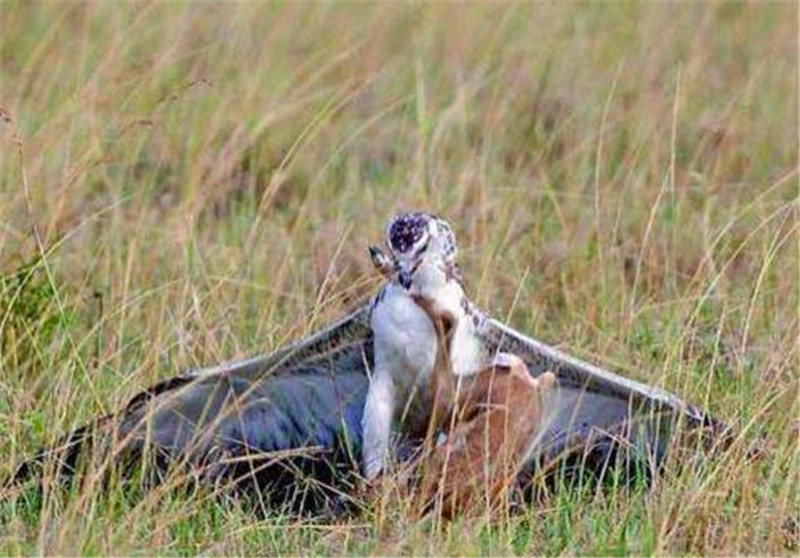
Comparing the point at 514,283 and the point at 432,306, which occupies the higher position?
the point at 432,306

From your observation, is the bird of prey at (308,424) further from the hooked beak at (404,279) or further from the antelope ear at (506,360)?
the hooked beak at (404,279)

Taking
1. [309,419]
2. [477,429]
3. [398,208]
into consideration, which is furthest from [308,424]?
[398,208]

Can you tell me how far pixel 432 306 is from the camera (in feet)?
18.8

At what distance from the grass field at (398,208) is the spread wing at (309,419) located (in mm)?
166

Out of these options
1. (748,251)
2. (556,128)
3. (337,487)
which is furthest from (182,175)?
(337,487)

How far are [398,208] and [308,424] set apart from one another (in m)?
1.97

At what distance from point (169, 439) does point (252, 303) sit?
1.29 m

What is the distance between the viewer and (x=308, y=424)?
623cm

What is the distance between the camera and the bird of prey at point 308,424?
587cm

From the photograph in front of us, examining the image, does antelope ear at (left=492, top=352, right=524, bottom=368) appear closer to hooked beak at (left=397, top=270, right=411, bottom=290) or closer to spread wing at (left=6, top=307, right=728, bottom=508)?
spread wing at (left=6, top=307, right=728, bottom=508)

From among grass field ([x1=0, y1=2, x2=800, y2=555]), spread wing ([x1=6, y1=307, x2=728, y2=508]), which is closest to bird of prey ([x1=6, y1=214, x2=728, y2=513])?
spread wing ([x1=6, y1=307, x2=728, y2=508])

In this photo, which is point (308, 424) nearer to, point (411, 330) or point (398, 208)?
point (411, 330)

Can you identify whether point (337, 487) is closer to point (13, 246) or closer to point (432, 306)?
point (432, 306)

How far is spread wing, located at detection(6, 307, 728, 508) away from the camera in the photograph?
19.3 feet
